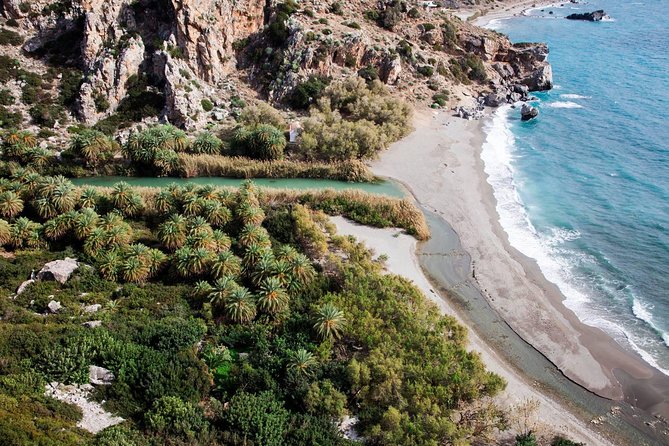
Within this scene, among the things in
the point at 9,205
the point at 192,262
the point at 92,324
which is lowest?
the point at 92,324

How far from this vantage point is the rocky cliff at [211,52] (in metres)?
69.2

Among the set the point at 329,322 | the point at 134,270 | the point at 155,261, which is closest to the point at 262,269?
the point at 329,322

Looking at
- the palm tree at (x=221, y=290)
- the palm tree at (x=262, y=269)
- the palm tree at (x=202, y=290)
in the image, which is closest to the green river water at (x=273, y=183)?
the palm tree at (x=262, y=269)

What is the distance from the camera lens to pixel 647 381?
114ft

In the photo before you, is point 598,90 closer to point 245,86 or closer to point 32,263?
point 245,86

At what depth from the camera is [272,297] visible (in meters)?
36.2

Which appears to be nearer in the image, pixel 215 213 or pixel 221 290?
pixel 221 290

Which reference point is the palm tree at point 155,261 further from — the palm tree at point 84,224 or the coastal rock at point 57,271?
the palm tree at point 84,224

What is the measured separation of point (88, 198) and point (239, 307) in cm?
2237

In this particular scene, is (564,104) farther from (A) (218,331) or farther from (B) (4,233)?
(B) (4,233)

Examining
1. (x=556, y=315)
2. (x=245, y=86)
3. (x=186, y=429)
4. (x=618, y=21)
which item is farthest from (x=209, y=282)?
(x=618, y=21)

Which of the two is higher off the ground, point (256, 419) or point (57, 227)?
point (57, 227)

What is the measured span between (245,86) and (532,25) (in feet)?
374

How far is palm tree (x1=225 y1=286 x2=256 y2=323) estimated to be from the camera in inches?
→ 1395
